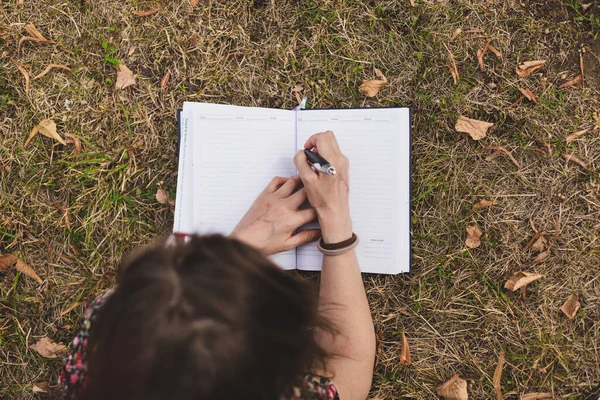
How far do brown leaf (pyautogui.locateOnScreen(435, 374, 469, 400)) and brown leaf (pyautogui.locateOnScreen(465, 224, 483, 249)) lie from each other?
66 cm

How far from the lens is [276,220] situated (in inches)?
76.5

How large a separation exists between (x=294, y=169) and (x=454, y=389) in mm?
1344

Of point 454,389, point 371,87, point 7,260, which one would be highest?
point 371,87

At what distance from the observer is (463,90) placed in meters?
2.23

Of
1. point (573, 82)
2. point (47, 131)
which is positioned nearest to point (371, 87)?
point (573, 82)

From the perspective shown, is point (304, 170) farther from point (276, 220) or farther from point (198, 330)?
point (198, 330)

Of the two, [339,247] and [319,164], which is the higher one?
[319,164]

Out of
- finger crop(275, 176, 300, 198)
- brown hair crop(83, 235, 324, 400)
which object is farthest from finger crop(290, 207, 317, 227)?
brown hair crop(83, 235, 324, 400)

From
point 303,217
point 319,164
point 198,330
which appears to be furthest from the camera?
point 303,217

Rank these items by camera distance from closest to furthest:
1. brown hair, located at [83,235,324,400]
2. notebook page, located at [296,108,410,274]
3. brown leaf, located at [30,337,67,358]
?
brown hair, located at [83,235,324,400] < notebook page, located at [296,108,410,274] < brown leaf, located at [30,337,67,358]

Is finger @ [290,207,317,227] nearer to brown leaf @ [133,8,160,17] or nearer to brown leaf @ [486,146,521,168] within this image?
brown leaf @ [486,146,521,168]

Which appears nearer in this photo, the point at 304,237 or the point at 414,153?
the point at 304,237

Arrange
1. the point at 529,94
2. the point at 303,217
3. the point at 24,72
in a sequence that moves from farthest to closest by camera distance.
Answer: the point at 24,72 < the point at 529,94 < the point at 303,217

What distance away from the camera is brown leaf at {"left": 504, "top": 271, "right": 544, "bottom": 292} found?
215cm
